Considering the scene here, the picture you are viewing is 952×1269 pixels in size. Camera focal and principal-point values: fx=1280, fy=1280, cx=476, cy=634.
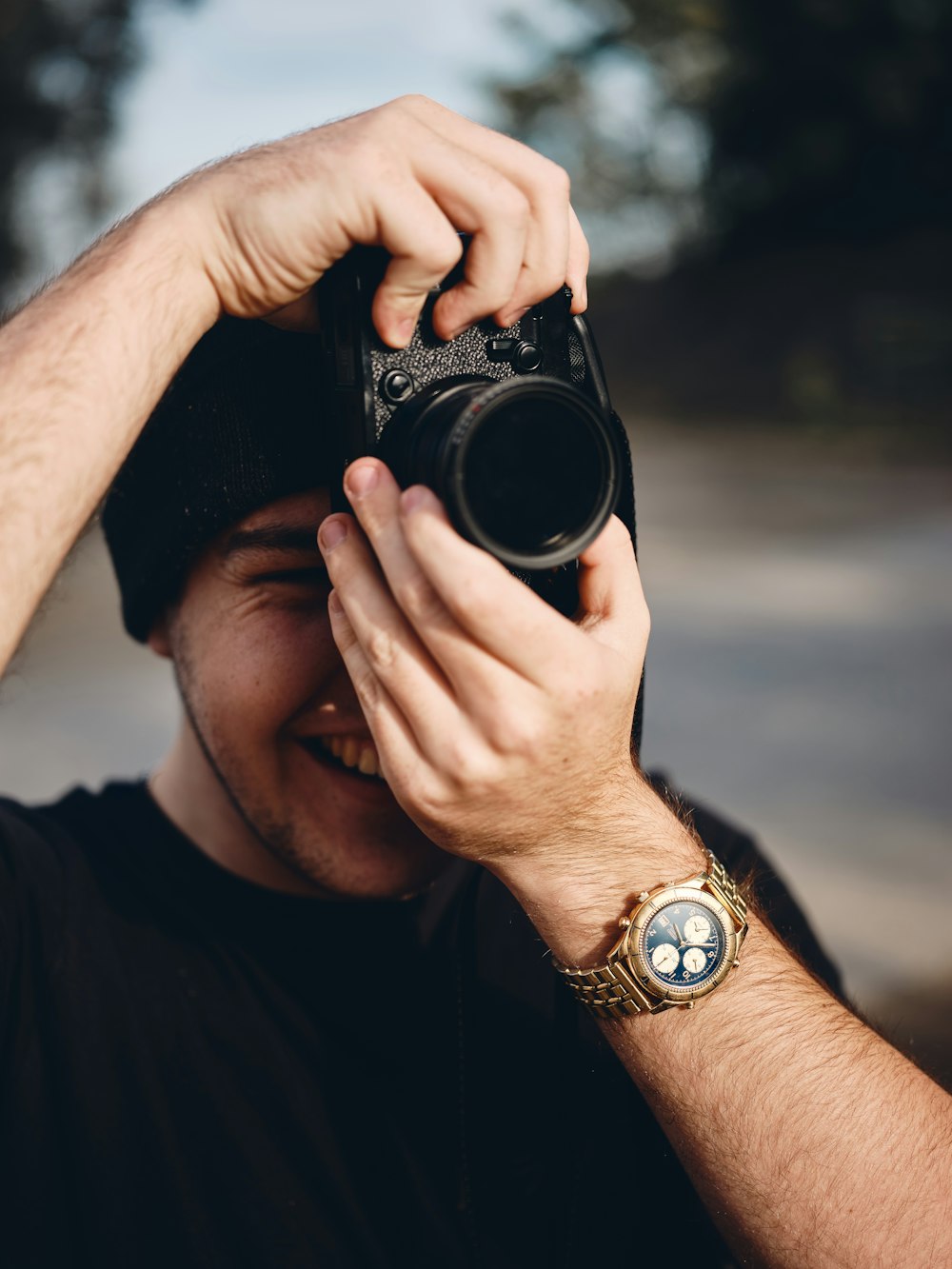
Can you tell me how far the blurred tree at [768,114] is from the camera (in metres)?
19.1

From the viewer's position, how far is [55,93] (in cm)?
1627

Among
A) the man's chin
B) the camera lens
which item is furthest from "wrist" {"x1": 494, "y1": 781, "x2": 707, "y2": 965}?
the man's chin

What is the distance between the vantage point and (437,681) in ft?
4.21

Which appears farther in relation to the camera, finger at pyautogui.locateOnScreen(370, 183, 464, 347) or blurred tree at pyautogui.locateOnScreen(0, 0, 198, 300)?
blurred tree at pyautogui.locateOnScreen(0, 0, 198, 300)

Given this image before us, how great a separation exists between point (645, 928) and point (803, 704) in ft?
19.1

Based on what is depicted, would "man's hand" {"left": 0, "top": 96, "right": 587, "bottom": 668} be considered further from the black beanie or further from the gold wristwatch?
the gold wristwatch

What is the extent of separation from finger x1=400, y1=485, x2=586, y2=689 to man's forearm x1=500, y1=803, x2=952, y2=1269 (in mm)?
308

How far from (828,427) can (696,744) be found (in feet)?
35.3

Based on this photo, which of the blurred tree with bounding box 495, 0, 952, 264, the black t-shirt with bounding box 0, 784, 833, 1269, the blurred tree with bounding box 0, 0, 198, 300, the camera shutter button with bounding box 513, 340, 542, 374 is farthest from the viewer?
the blurred tree with bounding box 495, 0, 952, 264

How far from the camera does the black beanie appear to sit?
5.59ft

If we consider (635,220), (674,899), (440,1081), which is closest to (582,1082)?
(440,1081)

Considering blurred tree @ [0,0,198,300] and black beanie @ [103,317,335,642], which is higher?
blurred tree @ [0,0,198,300]

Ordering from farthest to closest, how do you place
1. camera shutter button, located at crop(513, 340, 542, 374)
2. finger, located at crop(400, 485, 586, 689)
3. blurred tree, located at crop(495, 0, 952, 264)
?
blurred tree, located at crop(495, 0, 952, 264)
camera shutter button, located at crop(513, 340, 542, 374)
finger, located at crop(400, 485, 586, 689)

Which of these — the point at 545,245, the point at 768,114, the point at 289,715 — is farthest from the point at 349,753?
the point at 768,114
